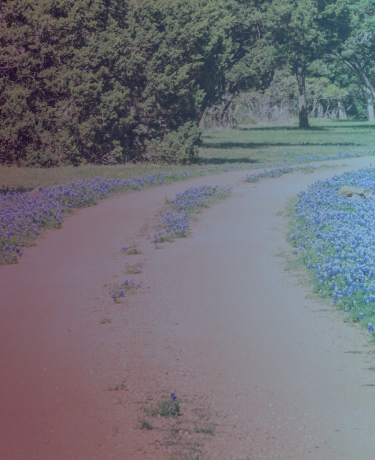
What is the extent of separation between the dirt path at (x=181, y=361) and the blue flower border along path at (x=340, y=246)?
11.5 inches

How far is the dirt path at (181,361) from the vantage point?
13.5ft

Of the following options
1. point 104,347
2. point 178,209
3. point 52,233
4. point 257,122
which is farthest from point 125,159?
point 257,122

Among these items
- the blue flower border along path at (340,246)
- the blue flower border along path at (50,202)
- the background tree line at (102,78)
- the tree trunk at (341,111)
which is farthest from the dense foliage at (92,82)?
the tree trunk at (341,111)

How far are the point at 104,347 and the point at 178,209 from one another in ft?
23.5

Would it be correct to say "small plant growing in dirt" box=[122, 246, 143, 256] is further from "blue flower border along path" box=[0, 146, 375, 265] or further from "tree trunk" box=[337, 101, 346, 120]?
"tree trunk" box=[337, 101, 346, 120]

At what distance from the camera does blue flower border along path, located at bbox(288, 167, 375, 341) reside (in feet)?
22.1

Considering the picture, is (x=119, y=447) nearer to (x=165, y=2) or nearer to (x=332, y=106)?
(x=165, y=2)

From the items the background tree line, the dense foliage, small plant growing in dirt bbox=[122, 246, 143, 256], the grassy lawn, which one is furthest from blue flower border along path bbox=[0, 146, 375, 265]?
the dense foliage

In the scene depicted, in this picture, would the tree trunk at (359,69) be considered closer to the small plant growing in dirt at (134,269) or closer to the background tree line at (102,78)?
the background tree line at (102,78)

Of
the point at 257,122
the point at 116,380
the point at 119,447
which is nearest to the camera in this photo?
the point at 119,447

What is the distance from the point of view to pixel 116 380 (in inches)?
199

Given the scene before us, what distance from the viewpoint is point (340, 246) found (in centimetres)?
867

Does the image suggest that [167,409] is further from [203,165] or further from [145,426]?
[203,165]

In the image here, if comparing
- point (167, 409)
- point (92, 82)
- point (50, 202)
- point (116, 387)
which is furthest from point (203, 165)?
point (167, 409)
